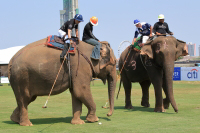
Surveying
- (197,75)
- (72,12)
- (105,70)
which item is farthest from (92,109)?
(72,12)

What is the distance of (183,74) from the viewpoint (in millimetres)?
42875

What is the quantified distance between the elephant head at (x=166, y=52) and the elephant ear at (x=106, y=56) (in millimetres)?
2711

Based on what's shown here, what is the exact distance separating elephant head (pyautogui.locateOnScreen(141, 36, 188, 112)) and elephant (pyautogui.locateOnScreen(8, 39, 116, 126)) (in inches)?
131

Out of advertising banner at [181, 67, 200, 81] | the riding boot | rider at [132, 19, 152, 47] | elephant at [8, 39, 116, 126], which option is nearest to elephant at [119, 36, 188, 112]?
rider at [132, 19, 152, 47]

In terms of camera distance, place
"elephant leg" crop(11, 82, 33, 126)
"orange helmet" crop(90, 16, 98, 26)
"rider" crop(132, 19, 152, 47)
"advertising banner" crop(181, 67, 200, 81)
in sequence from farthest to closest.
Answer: "advertising banner" crop(181, 67, 200, 81) → "rider" crop(132, 19, 152, 47) → "orange helmet" crop(90, 16, 98, 26) → "elephant leg" crop(11, 82, 33, 126)

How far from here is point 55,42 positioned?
43.0 feet

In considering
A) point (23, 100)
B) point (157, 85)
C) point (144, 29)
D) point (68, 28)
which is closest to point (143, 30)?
point (144, 29)

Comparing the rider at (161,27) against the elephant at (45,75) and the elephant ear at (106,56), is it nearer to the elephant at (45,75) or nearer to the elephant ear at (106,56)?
the elephant ear at (106,56)

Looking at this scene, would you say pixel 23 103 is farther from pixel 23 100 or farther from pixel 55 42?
pixel 55 42

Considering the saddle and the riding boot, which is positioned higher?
the saddle

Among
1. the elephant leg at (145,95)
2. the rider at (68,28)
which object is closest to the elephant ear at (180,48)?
the elephant leg at (145,95)

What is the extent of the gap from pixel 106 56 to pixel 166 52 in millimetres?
3180

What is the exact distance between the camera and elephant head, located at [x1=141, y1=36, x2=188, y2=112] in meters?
15.7

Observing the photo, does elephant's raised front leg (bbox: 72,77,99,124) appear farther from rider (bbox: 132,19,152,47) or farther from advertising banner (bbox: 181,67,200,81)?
advertising banner (bbox: 181,67,200,81)
